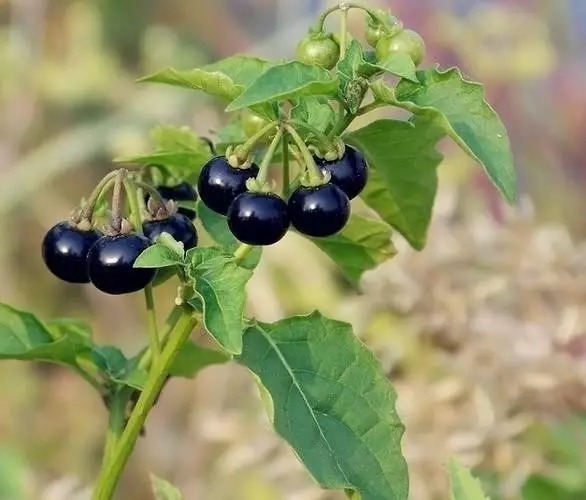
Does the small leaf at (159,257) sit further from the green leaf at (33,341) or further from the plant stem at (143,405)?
the green leaf at (33,341)

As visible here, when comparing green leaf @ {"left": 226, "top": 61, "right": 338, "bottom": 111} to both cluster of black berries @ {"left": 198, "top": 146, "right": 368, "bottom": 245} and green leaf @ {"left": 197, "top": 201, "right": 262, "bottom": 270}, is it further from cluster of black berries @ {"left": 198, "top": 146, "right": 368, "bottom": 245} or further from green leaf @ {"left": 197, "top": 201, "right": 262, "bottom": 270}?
green leaf @ {"left": 197, "top": 201, "right": 262, "bottom": 270}

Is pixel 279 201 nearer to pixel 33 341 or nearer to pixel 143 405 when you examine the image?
pixel 143 405

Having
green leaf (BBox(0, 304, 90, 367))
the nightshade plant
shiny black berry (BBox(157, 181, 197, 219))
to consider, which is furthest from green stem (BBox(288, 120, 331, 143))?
green leaf (BBox(0, 304, 90, 367))

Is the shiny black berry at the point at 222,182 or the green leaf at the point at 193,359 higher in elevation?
the shiny black berry at the point at 222,182

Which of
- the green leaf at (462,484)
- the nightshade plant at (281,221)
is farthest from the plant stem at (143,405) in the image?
the green leaf at (462,484)

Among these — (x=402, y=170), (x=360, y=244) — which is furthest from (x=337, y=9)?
(x=360, y=244)

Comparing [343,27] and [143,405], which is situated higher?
[343,27]
